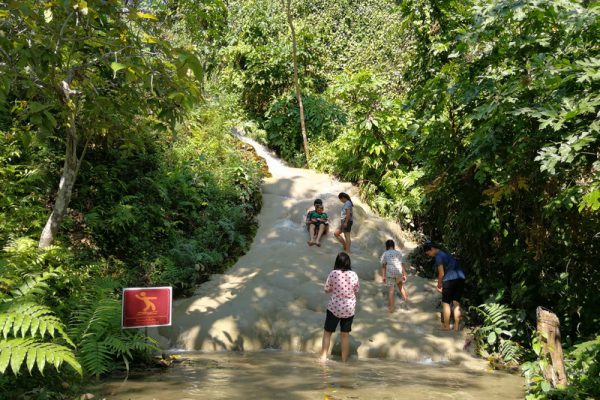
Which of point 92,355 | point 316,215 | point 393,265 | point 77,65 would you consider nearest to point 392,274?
point 393,265

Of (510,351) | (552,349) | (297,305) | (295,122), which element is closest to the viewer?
(552,349)

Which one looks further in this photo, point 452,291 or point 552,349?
point 452,291

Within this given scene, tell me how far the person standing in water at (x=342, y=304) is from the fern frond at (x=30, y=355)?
445 cm

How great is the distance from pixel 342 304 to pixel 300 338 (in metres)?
1.25

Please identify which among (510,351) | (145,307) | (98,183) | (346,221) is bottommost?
(510,351)

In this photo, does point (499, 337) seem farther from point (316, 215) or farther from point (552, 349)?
point (316, 215)

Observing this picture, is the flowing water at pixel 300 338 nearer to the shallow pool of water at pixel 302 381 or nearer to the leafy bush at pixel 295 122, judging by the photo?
the shallow pool of water at pixel 302 381

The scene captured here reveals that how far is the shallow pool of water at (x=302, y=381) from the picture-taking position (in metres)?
5.50

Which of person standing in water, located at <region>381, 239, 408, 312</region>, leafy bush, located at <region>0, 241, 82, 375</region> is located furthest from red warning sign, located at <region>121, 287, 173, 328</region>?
person standing in water, located at <region>381, 239, 408, 312</region>

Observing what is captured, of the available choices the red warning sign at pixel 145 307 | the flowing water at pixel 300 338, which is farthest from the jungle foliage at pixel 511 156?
the red warning sign at pixel 145 307

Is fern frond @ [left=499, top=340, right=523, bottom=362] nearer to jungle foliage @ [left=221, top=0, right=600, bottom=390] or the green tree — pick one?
jungle foliage @ [left=221, top=0, right=600, bottom=390]

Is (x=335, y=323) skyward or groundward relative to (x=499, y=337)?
skyward

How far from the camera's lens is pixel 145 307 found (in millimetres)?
6145

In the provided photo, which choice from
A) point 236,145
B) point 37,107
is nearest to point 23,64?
point 37,107
